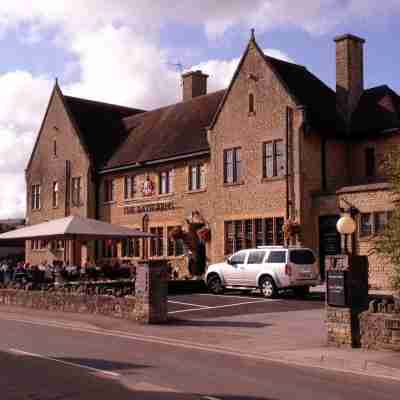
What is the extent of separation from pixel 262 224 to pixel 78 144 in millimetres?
16787

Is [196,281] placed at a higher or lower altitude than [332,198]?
lower

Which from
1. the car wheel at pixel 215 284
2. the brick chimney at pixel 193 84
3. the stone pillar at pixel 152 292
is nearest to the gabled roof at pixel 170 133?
the brick chimney at pixel 193 84

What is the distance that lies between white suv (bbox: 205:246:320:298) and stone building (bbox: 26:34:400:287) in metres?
3.17

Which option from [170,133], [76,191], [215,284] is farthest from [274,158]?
[76,191]

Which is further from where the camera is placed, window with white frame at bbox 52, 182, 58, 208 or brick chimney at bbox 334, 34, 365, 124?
window with white frame at bbox 52, 182, 58, 208

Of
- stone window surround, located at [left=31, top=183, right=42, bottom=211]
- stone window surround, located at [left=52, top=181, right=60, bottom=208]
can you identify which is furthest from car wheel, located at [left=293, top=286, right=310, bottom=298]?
stone window surround, located at [left=31, top=183, right=42, bottom=211]

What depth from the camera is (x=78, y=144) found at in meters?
45.1

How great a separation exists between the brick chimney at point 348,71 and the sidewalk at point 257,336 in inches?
590

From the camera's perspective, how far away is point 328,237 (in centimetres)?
3075

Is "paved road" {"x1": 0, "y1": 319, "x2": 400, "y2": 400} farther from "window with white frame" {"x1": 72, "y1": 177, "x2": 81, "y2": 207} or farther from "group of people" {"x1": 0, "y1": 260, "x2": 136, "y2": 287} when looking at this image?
"window with white frame" {"x1": 72, "y1": 177, "x2": 81, "y2": 207}

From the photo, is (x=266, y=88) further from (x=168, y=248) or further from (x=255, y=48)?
(x=168, y=248)

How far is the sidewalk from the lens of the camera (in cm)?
1238

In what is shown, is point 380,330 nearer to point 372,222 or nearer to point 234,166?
point 372,222

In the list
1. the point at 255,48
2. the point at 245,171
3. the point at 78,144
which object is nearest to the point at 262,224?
the point at 245,171
